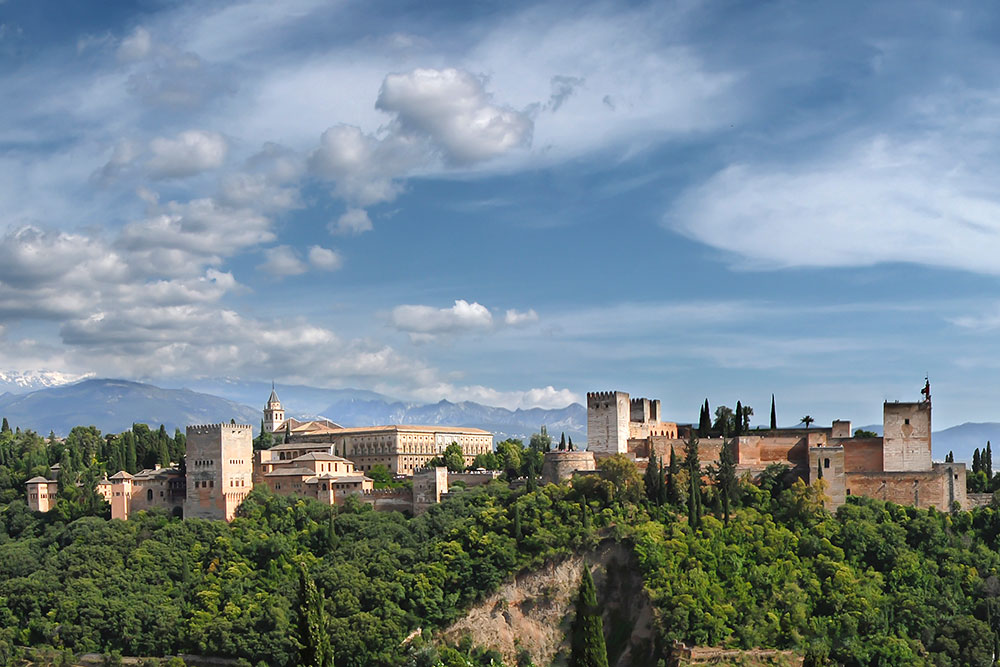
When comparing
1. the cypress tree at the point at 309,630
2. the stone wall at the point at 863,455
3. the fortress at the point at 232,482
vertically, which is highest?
the stone wall at the point at 863,455

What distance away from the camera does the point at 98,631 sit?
62812mm

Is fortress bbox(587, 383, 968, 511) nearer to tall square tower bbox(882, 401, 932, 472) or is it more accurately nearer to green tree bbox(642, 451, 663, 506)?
tall square tower bbox(882, 401, 932, 472)

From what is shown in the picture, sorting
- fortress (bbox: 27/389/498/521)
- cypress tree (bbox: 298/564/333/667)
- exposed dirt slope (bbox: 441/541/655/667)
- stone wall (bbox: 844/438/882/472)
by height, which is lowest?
exposed dirt slope (bbox: 441/541/655/667)

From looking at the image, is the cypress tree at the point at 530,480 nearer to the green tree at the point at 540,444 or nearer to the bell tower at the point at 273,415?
the green tree at the point at 540,444

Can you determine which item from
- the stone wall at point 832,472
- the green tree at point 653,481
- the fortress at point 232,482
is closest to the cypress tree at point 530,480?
the fortress at point 232,482

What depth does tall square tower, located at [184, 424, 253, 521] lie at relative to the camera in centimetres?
7125

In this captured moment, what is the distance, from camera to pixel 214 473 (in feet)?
235

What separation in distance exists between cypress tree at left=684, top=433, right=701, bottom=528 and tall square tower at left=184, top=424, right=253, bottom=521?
27.2 metres

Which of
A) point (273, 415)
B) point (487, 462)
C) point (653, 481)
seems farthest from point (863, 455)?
point (273, 415)

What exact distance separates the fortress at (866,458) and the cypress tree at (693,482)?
95.6 inches

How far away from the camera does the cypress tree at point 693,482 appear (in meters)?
59.4

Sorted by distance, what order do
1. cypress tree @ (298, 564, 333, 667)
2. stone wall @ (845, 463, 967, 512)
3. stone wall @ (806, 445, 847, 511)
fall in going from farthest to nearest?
stone wall @ (806, 445, 847, 511)
stone wall @ (845, 463, 967, 512)
cypress tree @ (298, 564, 333, 667)

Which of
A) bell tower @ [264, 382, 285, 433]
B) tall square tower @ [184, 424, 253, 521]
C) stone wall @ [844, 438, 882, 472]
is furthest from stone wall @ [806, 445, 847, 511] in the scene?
bell tower @ [264, 382, 285, 433]

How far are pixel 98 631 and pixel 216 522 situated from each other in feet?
31.8
